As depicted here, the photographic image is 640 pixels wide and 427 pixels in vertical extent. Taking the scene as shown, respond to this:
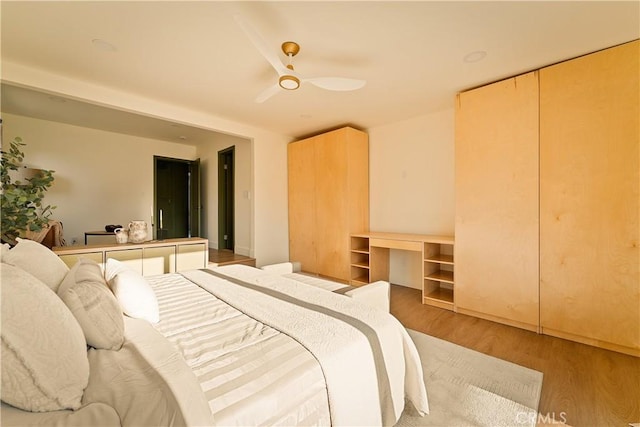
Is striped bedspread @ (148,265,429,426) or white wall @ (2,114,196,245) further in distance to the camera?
white wall @ (2,114,196,245)

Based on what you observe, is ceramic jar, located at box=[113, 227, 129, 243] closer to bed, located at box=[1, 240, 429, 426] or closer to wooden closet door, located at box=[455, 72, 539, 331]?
bed, located at box=[1, 240, 429, 426]

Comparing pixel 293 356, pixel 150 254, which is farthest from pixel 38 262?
pixel 150 254

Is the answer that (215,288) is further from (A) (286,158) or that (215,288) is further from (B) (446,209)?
(A) (286,158)

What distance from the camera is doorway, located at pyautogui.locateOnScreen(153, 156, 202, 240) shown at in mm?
5721

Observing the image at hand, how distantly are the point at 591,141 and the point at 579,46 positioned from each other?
0.77 meters

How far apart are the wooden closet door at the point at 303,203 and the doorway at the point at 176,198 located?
2.69m

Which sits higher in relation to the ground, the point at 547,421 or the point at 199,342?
the point at 199,342

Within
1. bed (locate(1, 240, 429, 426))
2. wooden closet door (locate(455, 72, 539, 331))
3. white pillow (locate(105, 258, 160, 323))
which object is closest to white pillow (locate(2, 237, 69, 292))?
bed (locate(1, 240, 429, 426))

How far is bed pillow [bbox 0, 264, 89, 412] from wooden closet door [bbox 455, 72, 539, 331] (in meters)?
3.05

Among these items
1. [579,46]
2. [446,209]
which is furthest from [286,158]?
[579,46]

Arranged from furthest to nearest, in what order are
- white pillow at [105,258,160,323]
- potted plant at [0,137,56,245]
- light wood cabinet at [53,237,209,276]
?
1. light wood cabinet at [53,237,209,276]
2. potted plant at [0,137,56,245]
3. white pillow at [105,258,160,323]

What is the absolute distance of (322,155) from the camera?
4188 millimetres

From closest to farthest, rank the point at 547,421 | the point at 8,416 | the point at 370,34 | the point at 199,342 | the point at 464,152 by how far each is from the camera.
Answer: the point at 8,416
the point at 199,342
the point at 547,421
the point at 370,34
the point at 464,152

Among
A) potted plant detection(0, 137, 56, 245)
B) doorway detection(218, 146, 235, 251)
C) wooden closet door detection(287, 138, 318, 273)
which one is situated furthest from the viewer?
doorway detection(218, 146, 235, 251)
